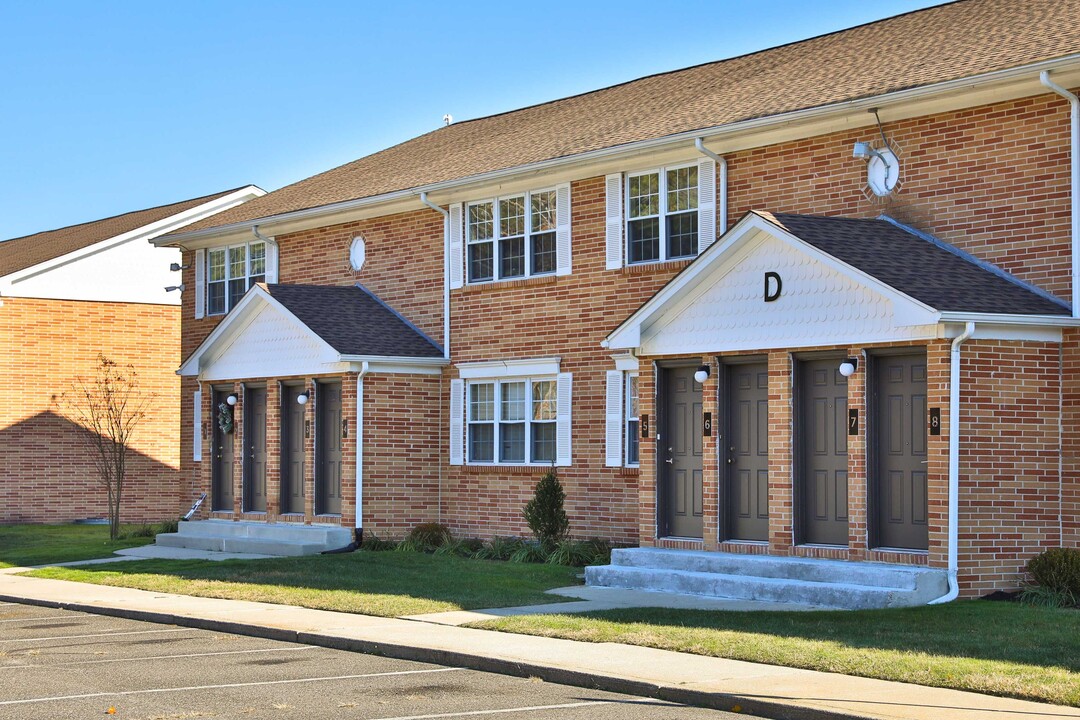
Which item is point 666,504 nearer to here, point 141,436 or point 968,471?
point 968,471

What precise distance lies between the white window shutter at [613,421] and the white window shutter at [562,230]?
1897 mm

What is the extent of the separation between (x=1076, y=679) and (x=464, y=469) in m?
13.7

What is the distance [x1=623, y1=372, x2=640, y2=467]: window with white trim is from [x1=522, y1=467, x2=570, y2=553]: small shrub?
1114 millimetres

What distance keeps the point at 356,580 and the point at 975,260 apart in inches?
323

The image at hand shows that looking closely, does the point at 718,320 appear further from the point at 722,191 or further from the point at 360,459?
the point at 360,459

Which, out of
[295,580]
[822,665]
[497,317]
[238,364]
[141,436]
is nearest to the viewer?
[822,665]

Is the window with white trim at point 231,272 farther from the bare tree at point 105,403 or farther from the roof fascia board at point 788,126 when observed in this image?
the bare tree at point 105,403

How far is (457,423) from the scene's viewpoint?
22.9 m

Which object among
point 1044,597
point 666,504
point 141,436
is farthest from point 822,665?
point 141,436

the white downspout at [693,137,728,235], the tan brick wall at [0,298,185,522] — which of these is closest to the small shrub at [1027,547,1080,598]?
the white downspout at [693,137,728,235]

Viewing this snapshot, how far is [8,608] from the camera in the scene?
1638 centimetres

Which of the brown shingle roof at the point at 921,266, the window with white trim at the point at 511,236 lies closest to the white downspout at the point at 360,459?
the window with white trim at the point at 511,236

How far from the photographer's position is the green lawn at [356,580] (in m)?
15.5

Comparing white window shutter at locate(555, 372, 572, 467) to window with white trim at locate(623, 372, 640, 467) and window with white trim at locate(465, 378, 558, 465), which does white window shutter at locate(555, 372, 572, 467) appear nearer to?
window with white trim at locate(465, 378, 558, 465)
